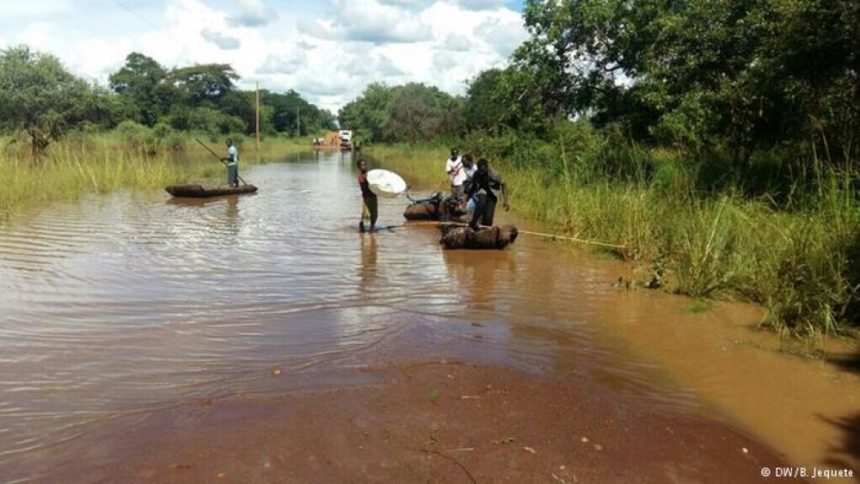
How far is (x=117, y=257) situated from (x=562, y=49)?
45.1ft

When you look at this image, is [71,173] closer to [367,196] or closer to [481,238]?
[367,196]

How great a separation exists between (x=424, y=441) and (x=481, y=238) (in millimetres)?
7149

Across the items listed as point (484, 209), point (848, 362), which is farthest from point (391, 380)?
point (484, 209)

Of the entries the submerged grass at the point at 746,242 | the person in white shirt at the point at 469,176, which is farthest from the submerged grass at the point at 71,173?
the submerged grass at the point at 746,242

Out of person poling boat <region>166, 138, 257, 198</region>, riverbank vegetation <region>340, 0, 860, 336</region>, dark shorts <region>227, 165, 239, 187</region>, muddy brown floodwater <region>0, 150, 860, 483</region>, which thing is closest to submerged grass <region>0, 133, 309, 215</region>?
dark shorts <region>227, 165, 239, 187</region>

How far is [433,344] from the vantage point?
612cm

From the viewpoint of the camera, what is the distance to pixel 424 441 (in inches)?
163

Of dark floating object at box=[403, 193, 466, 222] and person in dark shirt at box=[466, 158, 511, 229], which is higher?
person in dark shirt at box=[466, 158, 511, 229]

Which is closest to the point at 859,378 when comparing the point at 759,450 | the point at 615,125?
the point at 759,450

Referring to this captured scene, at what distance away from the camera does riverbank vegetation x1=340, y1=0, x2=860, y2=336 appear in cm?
712

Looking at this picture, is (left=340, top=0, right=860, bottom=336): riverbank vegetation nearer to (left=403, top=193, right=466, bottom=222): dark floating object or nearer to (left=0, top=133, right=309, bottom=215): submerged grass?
(left=403, top=193, right=466, bottom=222): dark floating object

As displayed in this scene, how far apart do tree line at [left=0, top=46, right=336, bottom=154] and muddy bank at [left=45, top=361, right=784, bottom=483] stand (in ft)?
78.2

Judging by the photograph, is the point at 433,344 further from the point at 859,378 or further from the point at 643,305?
the point at 859,378

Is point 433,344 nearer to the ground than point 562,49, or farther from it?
nearer to the ground
